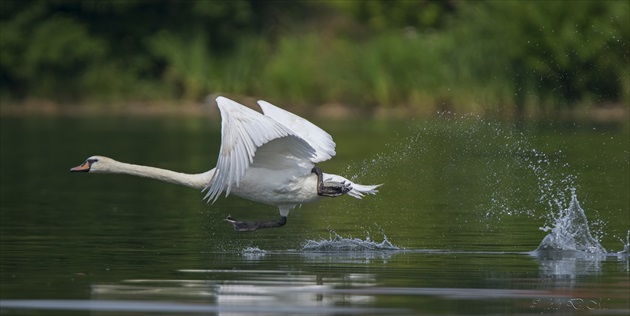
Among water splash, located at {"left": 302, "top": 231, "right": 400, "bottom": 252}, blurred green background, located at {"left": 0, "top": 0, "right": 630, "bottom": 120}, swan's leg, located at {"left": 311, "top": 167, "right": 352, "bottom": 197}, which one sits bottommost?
water splash, located at {"left": 302, "top": 231, "right": 400, "bottom": 252}

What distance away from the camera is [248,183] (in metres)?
12.5

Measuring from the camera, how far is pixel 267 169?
12.7m

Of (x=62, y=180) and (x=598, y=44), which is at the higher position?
(x=598, y=44)

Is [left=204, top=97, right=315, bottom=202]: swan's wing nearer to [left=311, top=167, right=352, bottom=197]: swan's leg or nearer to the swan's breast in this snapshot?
the swan's breast

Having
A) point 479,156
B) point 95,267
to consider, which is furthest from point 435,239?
point 479,156

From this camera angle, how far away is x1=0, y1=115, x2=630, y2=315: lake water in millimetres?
9750

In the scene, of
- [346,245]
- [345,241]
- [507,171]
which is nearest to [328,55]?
[507,171]

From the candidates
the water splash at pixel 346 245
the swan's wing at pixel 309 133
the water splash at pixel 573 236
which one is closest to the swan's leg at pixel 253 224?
the water splash at pixel 346 245

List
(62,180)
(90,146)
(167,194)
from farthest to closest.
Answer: (90,146)
(62,180)
(167,194)

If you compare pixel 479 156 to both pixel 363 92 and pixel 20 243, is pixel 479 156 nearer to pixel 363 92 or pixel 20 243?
pixel 20 243

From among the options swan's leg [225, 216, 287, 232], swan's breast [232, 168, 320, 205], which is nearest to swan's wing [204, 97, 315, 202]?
swan's breast [232, 168, 320, 205]

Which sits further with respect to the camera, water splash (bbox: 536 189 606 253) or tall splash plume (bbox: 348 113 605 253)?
tall splash plume (bbox: 348 113 605 253)

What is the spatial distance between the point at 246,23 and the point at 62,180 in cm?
3296

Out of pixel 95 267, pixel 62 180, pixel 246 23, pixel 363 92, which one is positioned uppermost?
pixel 246 23
